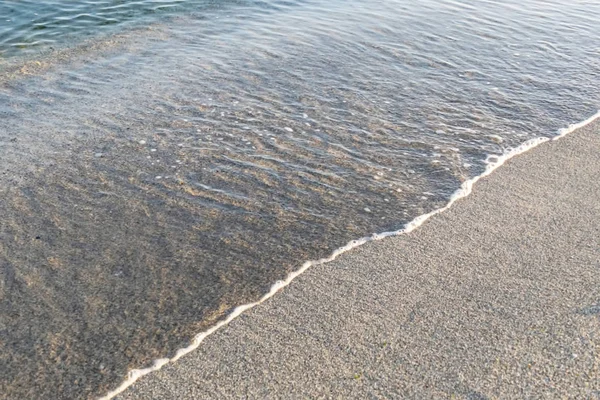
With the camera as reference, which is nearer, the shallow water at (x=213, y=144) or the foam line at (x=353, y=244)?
the foam line at (x=353, y=244)

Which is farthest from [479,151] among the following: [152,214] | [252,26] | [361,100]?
[252,26]

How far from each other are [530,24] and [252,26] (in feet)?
17.3

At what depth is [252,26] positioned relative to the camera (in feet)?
35.7

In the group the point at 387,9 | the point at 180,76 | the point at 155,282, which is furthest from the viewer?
the point at 387,9

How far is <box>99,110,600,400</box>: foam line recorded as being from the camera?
3737 mm

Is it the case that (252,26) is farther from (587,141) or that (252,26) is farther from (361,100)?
(587,141)

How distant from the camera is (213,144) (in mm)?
6691

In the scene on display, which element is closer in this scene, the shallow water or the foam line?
the foam line

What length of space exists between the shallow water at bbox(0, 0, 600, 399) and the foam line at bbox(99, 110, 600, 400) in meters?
0.07

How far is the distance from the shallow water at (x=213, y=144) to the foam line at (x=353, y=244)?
0.07m

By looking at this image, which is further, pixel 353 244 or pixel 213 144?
pixel 213 144

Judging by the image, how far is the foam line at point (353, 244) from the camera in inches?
147

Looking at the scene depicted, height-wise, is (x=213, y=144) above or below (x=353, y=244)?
above

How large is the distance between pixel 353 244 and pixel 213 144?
95.2 inches
